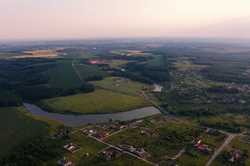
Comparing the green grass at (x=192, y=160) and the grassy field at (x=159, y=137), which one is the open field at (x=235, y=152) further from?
the grassy field at (x=159, y=137)

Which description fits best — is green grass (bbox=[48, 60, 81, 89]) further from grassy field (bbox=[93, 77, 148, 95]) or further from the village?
the village

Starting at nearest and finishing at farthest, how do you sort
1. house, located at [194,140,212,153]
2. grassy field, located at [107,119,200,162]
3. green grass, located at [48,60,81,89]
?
grassy field, located at [107,119,200,162], house, located at [194,140,212,153], green grass, located at [48,60,81,89]

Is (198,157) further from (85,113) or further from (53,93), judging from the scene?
(53,93)

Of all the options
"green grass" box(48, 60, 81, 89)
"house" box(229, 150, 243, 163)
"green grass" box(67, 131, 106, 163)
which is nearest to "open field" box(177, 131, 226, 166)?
"house" box(229, 150, 243, 163)

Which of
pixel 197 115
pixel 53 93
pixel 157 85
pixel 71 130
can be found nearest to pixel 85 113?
pixel 71 130

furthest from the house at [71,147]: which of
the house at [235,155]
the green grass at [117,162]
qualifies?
the house at [235,155]

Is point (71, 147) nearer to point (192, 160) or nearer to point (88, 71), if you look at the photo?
point (192, 160)
